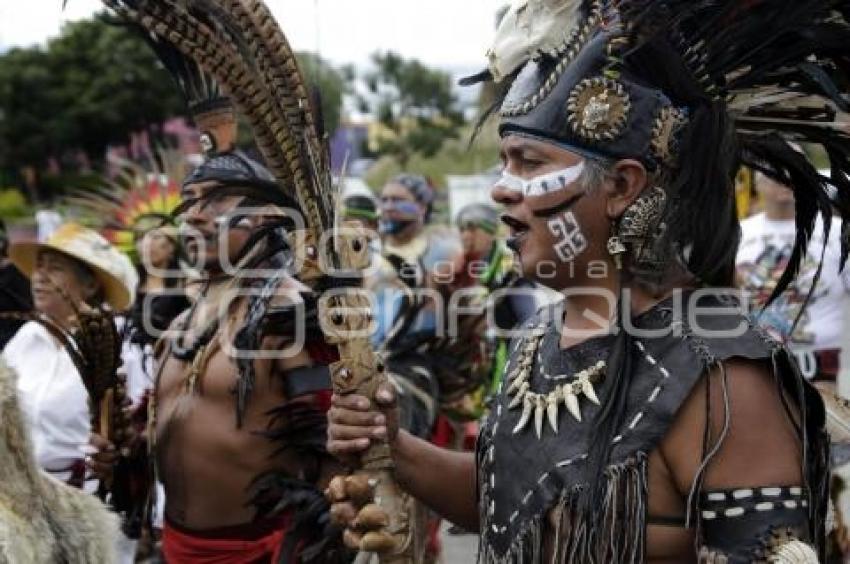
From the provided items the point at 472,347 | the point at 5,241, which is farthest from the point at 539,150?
the point at 5,241

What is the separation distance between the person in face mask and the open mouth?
242 inches

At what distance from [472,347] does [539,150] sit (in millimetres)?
3774

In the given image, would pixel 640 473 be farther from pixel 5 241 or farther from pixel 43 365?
pixel 5 241

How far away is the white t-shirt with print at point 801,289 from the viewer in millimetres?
6027

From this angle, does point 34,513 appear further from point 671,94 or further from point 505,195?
point 671,94

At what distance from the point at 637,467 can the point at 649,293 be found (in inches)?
16.0

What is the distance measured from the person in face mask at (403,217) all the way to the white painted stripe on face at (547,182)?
244 inches

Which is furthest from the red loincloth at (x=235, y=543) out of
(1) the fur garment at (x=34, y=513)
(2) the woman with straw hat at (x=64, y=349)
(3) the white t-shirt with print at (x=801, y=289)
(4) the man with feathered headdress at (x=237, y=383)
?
(3) the white t-shirt with print at (x=801, y=289)

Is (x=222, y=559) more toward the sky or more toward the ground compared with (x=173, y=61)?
more toward the ground

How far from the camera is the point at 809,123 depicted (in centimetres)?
264

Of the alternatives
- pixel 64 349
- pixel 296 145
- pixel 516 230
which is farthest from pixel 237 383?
pixel 516 230

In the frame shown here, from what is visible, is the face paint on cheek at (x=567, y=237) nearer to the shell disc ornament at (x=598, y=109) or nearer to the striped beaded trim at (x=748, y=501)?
the shell disc ornament at (x=598, y=109)

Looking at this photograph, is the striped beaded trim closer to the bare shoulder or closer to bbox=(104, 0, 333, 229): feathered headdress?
the bare shoulder

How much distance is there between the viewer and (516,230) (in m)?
2.52
